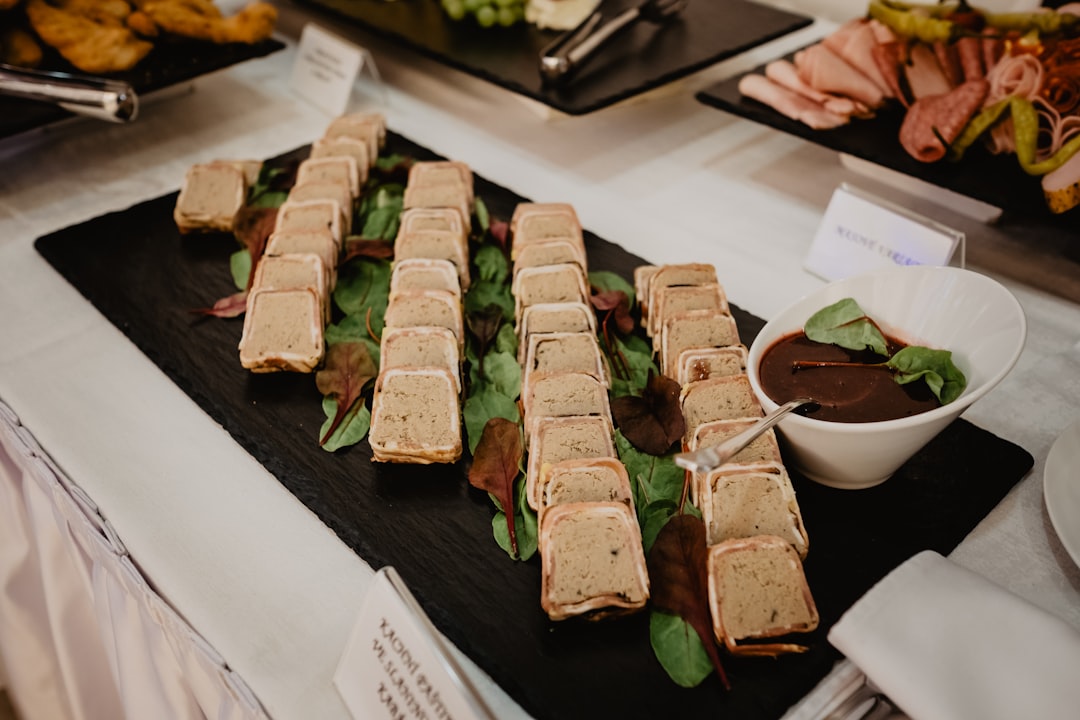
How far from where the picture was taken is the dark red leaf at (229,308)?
1536 millimetres

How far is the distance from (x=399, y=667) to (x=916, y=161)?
4.58 ft

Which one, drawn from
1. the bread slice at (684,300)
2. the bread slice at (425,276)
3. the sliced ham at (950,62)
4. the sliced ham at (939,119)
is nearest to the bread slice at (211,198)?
the bread slice at (425,276)

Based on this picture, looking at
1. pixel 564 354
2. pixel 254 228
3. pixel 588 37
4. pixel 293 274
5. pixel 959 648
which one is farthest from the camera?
pixel 588 37

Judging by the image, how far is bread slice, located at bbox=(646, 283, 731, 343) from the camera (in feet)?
4.49

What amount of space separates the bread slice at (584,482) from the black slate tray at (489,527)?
0.36 feet

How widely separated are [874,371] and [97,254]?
1.55m

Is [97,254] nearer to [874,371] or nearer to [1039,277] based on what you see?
[874,371]

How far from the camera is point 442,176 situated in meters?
1.75

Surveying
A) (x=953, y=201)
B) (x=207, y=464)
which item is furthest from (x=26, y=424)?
(x=953, y=201)

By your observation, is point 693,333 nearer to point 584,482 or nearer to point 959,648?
point 584,482

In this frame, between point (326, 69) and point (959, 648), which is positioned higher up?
point (959, 648)

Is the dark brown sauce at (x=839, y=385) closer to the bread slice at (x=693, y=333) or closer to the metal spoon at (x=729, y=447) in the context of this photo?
the metal spoon at (x=729, y=447)

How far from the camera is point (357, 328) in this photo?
4.83ft

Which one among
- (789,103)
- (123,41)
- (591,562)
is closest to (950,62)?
(789,103)
